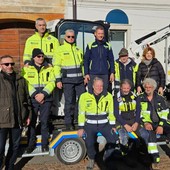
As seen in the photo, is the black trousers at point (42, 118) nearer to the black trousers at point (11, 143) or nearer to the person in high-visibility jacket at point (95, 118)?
the person in high-visibility jacket at point (95, 118)

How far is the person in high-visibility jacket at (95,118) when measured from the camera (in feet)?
15.3

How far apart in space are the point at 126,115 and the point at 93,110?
71 centimetres

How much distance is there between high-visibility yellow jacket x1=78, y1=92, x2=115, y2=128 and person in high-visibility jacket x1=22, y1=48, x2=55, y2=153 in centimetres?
63

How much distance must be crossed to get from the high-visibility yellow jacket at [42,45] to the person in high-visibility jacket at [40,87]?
38 cm

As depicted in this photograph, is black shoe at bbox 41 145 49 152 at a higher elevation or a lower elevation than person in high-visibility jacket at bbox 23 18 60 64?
lower

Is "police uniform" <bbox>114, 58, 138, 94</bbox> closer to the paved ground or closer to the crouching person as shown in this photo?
the crouching person

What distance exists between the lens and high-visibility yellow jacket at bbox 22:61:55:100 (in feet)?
15.7

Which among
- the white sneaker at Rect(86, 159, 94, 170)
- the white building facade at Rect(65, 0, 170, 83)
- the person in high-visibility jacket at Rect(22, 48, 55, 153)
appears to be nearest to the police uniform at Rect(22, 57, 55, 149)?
the person in high-visibility jacket at Rect(22, 48, 55, 153)

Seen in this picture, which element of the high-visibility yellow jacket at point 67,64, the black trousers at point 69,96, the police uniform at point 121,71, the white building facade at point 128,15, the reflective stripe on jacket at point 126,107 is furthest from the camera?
the white building facade at point 128,15

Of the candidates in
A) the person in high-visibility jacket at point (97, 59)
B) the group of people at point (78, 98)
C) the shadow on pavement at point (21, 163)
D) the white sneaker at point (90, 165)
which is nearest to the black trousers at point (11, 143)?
the group of people at point (78, 98)

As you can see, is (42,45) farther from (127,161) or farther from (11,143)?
(127,161)

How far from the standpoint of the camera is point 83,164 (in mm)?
4953

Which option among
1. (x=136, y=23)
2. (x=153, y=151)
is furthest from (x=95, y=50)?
(x=136, y=23)

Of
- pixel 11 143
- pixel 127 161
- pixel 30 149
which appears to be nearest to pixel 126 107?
pixel 127 161
